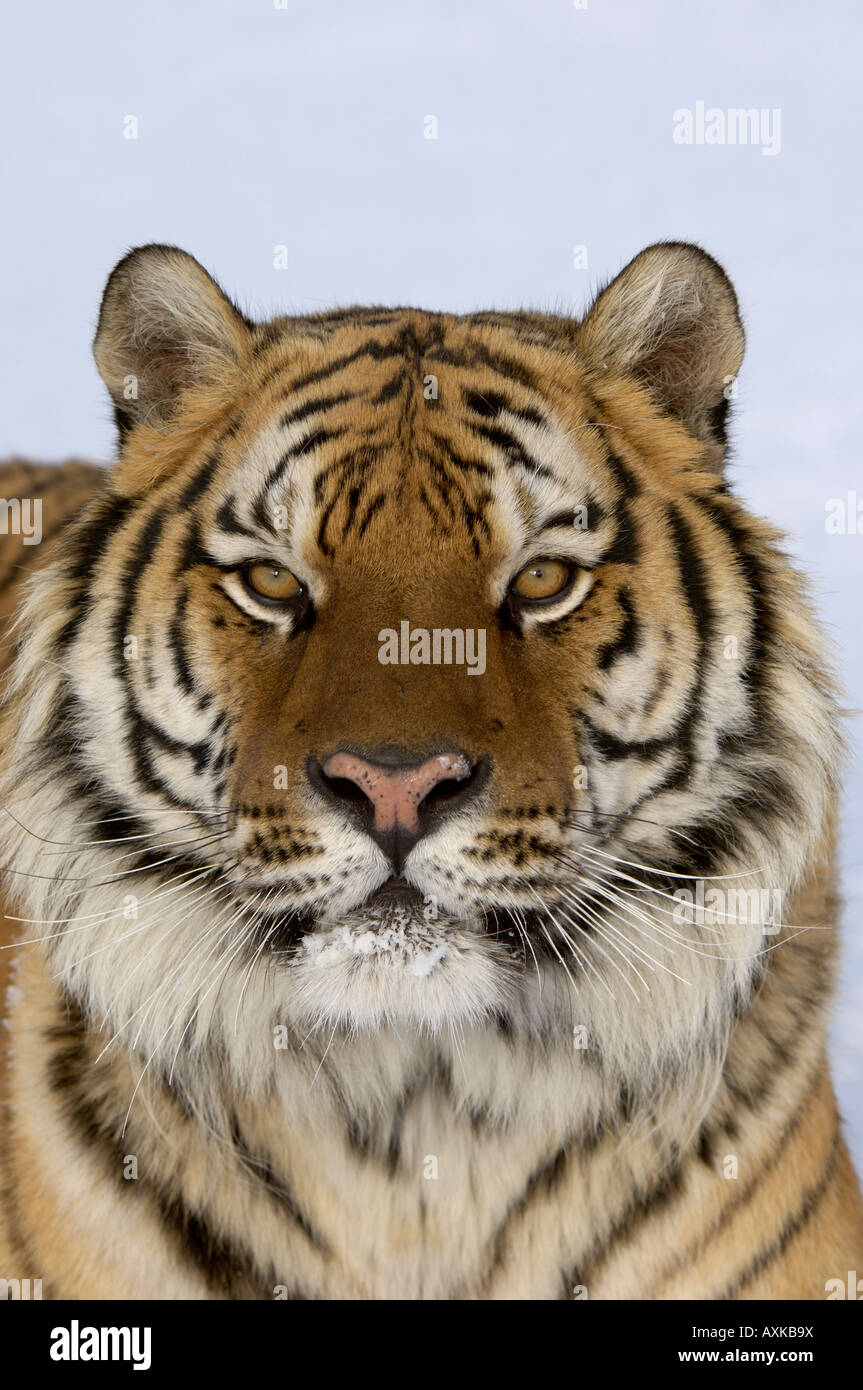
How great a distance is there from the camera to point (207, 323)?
2770 mm

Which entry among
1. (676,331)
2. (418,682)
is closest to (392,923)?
(418,682)

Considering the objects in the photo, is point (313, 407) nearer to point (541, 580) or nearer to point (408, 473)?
point (408, 473)

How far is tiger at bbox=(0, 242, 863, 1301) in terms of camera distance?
2395mm

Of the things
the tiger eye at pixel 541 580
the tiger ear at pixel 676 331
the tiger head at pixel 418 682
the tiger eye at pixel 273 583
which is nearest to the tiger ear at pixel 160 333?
the tiger head at pixel 418 682

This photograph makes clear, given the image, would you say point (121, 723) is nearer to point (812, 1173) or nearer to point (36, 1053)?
point (36, 1053)

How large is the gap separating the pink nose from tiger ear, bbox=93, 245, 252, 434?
1057mm

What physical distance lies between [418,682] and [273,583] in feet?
1.31

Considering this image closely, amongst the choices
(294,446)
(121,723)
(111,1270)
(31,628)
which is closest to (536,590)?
(294,446)

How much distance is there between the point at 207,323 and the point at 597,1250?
1858mm

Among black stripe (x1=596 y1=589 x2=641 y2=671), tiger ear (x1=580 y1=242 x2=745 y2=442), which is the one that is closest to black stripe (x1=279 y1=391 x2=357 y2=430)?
tiger ear (x1=580 y1=242 x2=745 y2=442)

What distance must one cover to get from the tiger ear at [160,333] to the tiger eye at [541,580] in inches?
31.9

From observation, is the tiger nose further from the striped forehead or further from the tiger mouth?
the striped forehead

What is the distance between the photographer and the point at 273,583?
244 cm

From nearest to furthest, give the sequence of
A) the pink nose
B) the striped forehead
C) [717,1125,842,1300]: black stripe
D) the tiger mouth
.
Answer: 1. the pink nose
2. the tiger mouth
3. the striped forehead
4. [717,1125,842,1300]: black stripe
